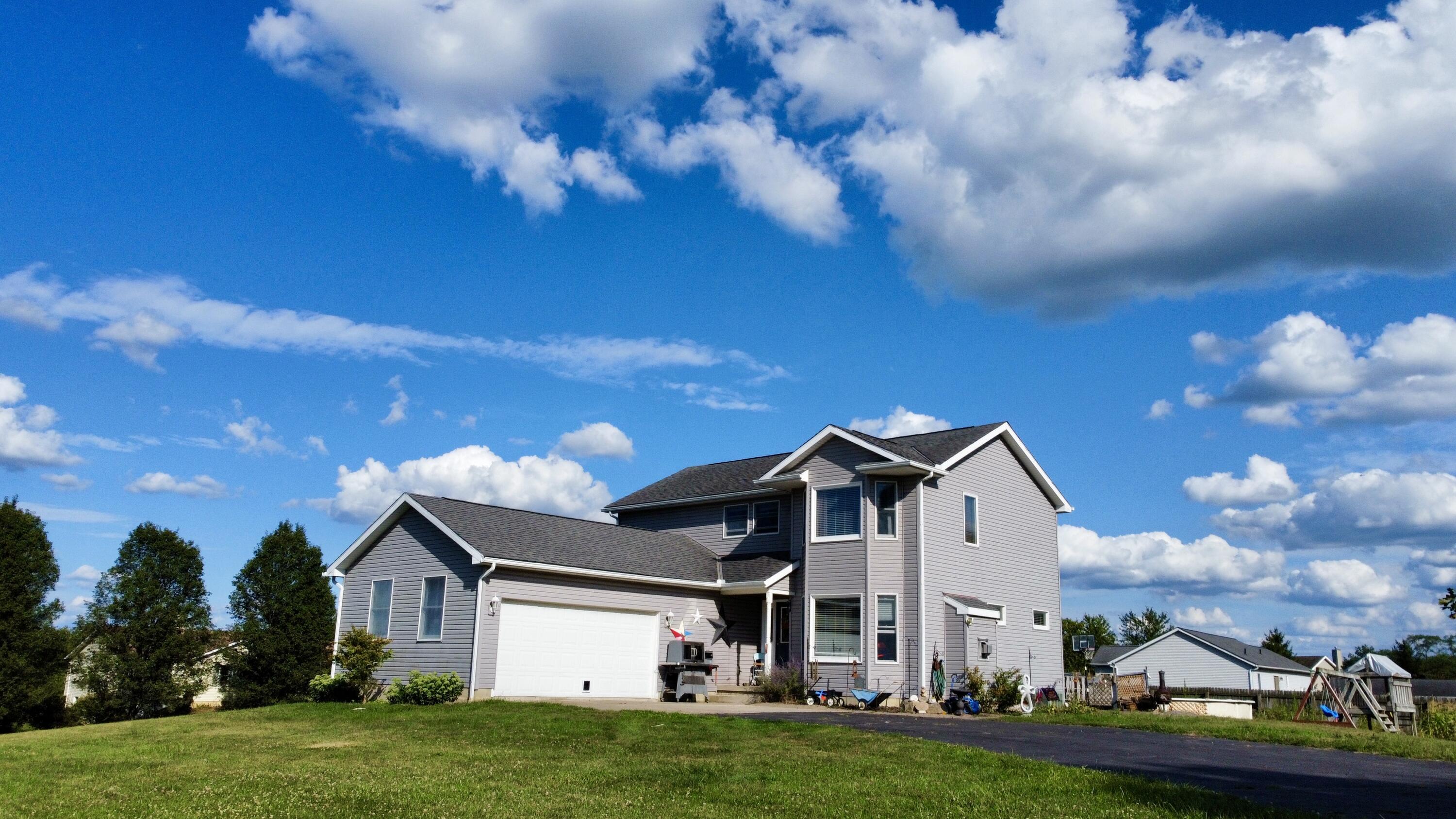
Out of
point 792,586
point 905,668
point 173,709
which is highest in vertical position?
point 792,586

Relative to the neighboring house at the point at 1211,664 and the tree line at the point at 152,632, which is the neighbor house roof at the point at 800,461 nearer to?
the tree line at the point at 152,632

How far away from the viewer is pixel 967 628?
24.5 meters

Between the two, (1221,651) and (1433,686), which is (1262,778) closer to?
(1221,651)

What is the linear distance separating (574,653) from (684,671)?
8.90ft

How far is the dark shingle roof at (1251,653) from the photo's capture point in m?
53.4

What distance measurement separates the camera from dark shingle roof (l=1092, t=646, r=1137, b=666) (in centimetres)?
6372

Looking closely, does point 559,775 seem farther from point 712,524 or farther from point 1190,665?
point 1190,665

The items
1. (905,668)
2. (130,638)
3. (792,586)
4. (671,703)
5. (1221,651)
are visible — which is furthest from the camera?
(1221,651)

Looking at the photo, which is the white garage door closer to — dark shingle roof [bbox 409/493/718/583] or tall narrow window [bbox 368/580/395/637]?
dark shingle roof [bbox 409/493/718/583]

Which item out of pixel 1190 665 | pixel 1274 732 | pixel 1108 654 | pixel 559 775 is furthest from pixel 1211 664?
pixel 559 775

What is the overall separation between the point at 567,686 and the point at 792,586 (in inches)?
252

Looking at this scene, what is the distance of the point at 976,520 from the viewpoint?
1057 inches

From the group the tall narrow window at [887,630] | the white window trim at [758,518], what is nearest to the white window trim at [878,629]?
the tall narrow window at [887,630]

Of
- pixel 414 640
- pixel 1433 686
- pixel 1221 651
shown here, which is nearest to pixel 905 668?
pixel 414 640
